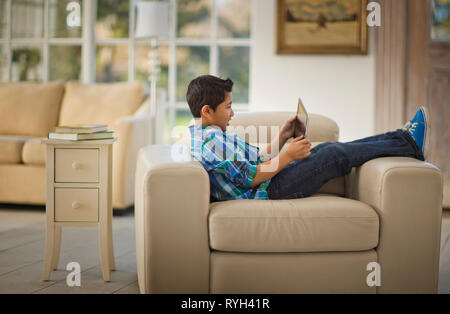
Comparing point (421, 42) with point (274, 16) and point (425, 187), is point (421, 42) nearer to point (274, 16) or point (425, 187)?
point (274, 16)

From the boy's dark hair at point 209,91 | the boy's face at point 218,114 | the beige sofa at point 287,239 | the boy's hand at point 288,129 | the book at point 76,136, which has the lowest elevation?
the beige sofa at point 287,239

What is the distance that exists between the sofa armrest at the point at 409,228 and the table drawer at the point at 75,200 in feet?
3.67

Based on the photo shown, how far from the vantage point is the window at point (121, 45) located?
464 centimetres

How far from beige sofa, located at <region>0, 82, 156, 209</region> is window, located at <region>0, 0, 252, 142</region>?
0.69m

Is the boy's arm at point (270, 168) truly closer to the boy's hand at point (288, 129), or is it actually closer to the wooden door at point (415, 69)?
the boy's hand at point (288, 129)

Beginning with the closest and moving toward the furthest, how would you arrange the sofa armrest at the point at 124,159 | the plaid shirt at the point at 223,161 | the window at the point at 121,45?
the plaid shirt at the point at 223,161 → the sofa armrest at the point at 124,159 → the window at the point at 121,45

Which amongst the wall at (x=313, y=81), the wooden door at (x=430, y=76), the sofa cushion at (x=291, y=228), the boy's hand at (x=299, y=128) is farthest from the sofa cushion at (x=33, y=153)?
the wooden door at (x=430, y=76)

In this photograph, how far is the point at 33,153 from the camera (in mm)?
3689

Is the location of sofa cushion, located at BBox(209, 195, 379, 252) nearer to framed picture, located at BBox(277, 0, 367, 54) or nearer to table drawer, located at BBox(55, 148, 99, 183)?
table drawer, located at BBox(55, 148, 99, 183)

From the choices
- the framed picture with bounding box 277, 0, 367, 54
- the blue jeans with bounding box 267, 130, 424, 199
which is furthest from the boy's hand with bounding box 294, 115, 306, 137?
the framed picture with bounding box 277, 0, 367, 54

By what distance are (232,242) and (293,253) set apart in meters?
0.21

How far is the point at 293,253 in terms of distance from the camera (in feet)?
6.08

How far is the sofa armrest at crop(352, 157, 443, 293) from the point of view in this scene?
73.1 inches
